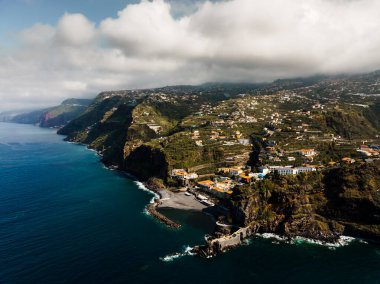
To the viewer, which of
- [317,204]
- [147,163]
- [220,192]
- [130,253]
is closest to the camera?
[130,253]

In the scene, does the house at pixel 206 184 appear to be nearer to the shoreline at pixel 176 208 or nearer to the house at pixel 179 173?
the shoreline at pixel 176 208

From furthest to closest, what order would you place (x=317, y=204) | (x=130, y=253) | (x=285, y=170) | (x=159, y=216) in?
(x=285, y=170) → (x=159, y=216) → (x=317, y=204) → (x=130, y=253)

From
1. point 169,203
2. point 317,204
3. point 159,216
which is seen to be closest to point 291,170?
point 317,204

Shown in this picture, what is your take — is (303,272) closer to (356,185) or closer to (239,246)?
(239,246)

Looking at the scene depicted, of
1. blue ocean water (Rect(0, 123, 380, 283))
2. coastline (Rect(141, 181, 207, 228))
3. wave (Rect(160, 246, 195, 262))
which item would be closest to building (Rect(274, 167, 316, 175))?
coastline (Rect(141, 181, 207, 228))

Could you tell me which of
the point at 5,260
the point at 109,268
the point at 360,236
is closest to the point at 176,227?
the point at 109,268

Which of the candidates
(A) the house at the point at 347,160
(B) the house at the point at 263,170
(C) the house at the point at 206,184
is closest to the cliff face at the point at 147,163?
(C) the house at the point at 206,184

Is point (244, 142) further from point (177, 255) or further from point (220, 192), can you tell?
point (177, 255)
